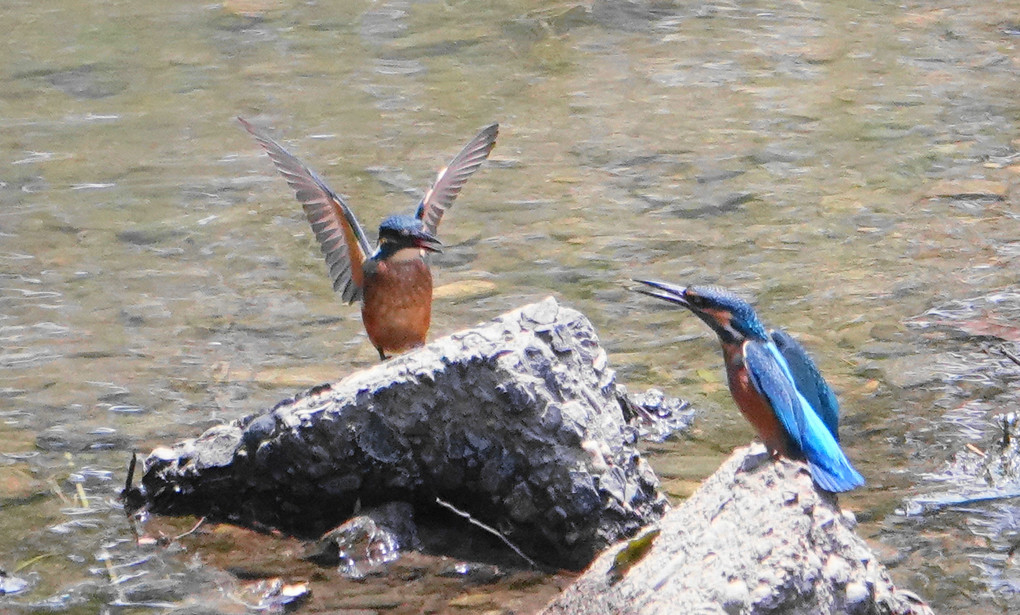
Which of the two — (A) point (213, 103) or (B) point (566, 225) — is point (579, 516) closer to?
(B) point (566, 225)

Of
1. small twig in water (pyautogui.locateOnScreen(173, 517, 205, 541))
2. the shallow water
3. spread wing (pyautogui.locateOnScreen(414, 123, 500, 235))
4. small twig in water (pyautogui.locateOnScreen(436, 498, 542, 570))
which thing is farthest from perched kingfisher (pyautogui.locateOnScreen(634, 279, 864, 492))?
spread wing (pyautogui.locateOnScreen(414, 123, 500, 235))

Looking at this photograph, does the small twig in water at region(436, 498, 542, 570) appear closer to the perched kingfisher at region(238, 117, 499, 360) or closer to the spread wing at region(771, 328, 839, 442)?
the spread wing at region(771, 328, 839, 442)

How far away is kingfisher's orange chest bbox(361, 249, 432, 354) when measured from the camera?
538 cm

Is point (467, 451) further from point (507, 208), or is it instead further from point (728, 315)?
point (507, 208)

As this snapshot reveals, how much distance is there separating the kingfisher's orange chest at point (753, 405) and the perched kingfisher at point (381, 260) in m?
1.58

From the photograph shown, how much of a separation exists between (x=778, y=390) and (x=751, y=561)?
69 centimetres

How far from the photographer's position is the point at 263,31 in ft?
37.1

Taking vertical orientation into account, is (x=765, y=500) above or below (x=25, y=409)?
above

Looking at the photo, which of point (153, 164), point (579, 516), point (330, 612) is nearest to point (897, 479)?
point (579, 516)

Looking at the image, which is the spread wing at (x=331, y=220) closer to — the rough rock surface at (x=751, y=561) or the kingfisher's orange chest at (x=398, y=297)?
the kingfisher's orange chest at (x=398, y=297)

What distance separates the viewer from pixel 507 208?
7.85m

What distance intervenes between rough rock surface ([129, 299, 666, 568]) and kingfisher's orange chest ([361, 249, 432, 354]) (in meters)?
0.81

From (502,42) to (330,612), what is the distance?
7347mm

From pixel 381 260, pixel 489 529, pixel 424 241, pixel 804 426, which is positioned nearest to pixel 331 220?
pixel 381 260
